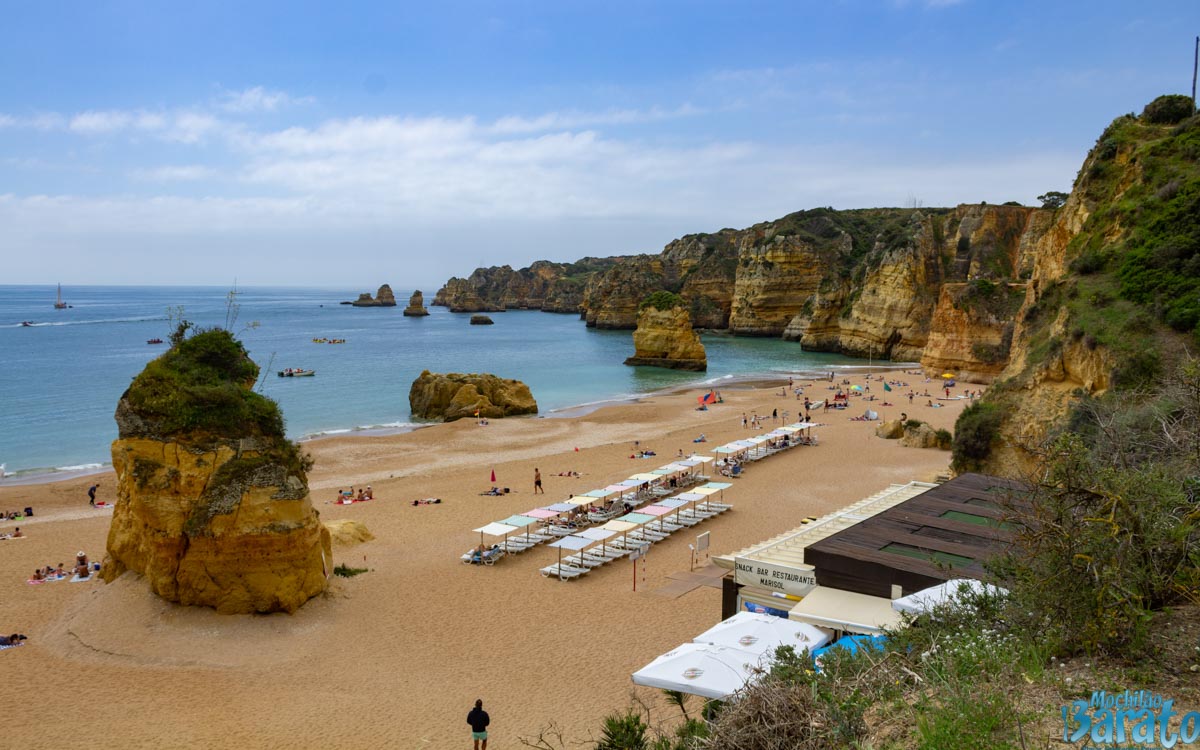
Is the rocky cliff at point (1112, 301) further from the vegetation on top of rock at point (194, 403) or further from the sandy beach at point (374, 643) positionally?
the vegetation on top of rock at point (194, 403)

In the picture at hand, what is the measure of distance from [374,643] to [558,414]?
30.2 metres

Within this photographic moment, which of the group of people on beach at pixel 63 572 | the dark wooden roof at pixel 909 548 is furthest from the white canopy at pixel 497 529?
the dark wooden roof at pixel 909 548

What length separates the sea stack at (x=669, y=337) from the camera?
210 feet

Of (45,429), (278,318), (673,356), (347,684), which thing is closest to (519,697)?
(347,684)

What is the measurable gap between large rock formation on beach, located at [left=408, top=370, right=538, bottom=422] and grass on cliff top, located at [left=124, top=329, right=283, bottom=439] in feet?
82.4

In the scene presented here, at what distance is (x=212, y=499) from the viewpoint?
1348 centimetres

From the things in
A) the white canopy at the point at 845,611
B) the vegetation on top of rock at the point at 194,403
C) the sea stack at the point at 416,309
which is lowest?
the white canopy at the point at 845,611

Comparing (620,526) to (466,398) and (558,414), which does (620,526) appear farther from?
(558,414)

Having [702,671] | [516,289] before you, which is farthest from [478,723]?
[516,289]

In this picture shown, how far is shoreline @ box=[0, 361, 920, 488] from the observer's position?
28328 mm

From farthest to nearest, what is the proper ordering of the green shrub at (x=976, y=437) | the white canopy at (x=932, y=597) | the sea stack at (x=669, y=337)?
1. the sea stack at (x=669, y=337)
2. the green shrub at (x=976, y=437)
3. the white canopy at (x=932, y=597)

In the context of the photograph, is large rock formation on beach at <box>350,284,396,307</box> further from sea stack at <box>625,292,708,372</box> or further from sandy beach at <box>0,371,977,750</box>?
sandy beach at <box>0,371,977,750</box>
